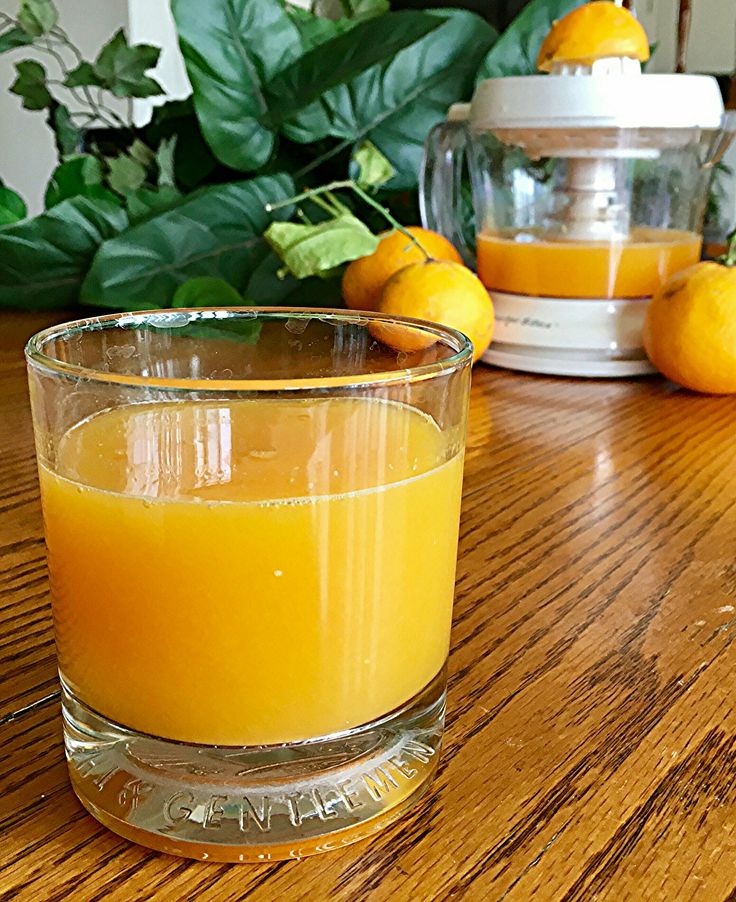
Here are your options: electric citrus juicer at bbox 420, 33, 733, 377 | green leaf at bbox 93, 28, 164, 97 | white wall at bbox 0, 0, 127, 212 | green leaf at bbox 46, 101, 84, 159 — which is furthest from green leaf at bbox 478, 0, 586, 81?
white wall at bbox 0, 0, 127, 212

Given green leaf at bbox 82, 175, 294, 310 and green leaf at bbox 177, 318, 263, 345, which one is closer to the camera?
green leaf at bbox 177, 318, 263, 345

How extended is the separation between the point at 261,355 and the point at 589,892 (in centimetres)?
22

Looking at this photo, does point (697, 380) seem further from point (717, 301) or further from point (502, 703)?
point (502, 703)

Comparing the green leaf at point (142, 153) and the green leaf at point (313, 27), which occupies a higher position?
the green leaf at point (313, 27)

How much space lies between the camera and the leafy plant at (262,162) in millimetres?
1011

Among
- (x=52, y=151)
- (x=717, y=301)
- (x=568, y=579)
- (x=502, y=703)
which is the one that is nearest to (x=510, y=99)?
(x=717, y=301)

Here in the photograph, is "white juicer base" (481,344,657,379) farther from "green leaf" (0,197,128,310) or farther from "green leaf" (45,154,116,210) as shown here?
"green leaf" (45,154,116,210)

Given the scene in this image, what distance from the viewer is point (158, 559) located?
28cm

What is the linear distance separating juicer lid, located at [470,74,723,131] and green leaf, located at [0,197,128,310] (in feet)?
1.55

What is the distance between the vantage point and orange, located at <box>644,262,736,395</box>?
83 centimetres

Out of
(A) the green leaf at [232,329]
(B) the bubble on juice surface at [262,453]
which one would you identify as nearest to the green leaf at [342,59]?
(A) the green leaf at [232,329]

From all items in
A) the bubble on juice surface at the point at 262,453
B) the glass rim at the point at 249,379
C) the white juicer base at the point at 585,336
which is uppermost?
the glass rim at the point at 249,379

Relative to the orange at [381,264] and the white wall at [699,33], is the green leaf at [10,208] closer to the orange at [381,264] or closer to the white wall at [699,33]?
the orange at [381,264]

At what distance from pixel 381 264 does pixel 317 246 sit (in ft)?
0.22
